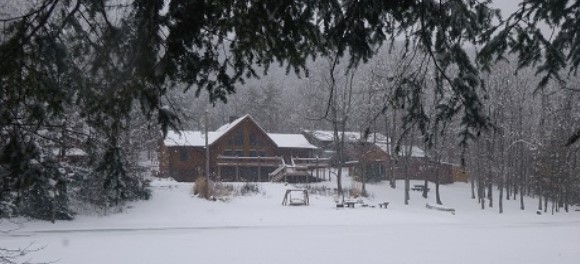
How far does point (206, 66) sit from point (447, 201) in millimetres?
39393

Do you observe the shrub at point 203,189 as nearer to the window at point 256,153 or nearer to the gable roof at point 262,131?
the gable roof at point 262,131

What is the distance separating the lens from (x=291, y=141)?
4775 centimetres

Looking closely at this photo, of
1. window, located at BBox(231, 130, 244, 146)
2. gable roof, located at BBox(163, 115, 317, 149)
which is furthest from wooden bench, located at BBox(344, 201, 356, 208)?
window, located at BBox(231, 130, 244, 146)

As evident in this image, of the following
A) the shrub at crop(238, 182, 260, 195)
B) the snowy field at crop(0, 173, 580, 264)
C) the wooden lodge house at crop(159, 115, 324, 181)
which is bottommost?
the snowy field at crop(0, 173, 580, 264)

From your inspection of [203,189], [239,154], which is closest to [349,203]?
[203,189]

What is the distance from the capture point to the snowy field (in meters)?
14.1

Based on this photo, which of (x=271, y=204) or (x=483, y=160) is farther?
(x=483, y=160)

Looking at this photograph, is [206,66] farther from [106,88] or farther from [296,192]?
[296,192]

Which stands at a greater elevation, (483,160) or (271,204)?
(483,160)

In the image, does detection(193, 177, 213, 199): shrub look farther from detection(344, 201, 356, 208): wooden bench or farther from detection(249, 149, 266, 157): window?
detection(249, 149, 266, 157): window

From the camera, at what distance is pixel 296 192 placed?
32.2 meters

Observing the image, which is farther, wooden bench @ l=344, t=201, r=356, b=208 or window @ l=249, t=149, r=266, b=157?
window @ l=249, t=149, r=266, b=157

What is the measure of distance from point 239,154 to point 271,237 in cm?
2858

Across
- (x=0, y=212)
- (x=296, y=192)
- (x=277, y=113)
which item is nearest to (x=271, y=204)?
(x=296, y=192)
